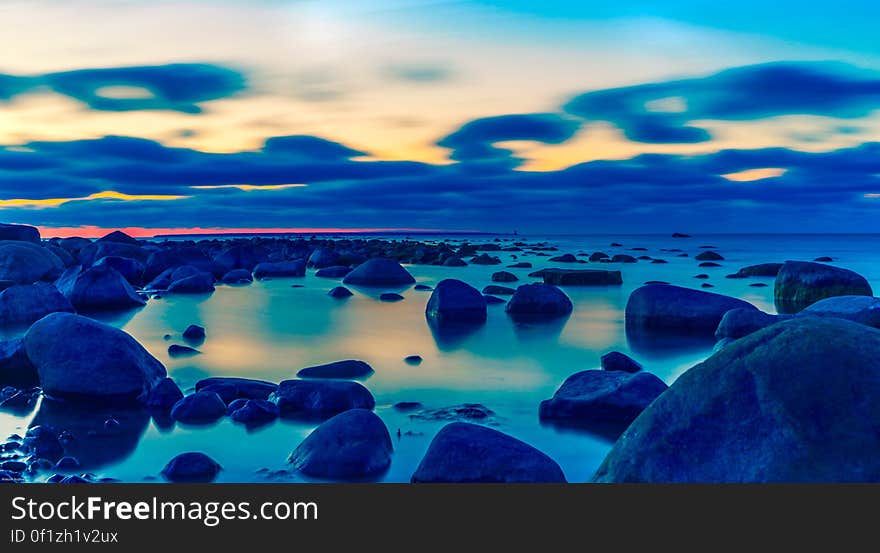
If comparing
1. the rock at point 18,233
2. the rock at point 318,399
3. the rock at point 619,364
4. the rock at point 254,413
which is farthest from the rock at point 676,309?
the rock at point 18,233

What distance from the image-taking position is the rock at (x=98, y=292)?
15656 millimetres

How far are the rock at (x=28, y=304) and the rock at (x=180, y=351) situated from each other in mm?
3522

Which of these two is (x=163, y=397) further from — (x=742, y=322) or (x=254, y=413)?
(x=742, y=322)

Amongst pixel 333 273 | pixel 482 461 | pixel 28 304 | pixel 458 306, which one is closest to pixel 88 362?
pixel 482 461

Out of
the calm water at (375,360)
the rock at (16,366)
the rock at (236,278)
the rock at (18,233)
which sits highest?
the rock at (18,233)

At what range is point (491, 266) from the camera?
118ft

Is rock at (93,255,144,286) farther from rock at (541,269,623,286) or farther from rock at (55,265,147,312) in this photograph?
rock at (541,269,623,286)

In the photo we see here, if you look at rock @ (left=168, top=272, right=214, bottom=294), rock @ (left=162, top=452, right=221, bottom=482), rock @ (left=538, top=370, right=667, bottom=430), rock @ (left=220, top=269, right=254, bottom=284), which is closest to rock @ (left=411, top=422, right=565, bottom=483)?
rock @ (left=162, top=452, right=221, bottom=482)

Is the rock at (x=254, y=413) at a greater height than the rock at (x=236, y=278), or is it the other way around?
the rock at (x=236, y=278)

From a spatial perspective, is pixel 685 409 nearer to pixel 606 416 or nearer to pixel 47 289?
pixel 606 416

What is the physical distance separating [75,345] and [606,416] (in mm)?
5281

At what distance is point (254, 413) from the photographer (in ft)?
21.2

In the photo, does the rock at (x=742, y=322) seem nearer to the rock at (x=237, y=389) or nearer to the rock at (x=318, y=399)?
the rock at (x=318, y=399)

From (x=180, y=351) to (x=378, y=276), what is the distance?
1343 centimetres
